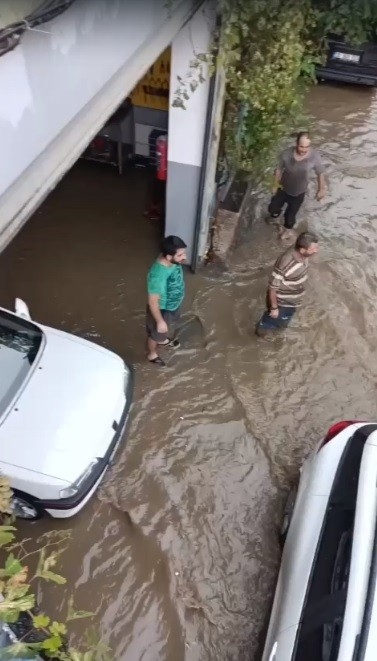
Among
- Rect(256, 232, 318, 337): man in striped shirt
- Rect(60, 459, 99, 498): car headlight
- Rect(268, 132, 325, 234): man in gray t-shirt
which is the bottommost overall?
Rect(60, 459, 99, 498): car headlight

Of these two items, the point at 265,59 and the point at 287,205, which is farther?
the point at 287,205

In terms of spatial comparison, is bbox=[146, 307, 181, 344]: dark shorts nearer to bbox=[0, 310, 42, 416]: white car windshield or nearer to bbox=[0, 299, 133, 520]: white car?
bbox=[0, 299, 133, 520]: white car

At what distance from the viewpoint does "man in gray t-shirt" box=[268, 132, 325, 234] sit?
21.1 ft

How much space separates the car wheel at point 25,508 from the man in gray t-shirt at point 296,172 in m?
4.27

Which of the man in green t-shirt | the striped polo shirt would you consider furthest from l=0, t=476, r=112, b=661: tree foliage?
the striped polo shirt

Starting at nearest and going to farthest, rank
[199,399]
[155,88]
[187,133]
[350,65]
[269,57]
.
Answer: [269,57], [187,133], [199,399], [155,88], [350,65]

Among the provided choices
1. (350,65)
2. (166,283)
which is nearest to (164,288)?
(166,283)

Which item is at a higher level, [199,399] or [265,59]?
[265,59]

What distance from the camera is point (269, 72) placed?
18.1ft

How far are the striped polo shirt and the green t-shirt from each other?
915 millimetres

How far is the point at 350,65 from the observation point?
1020 centimetres

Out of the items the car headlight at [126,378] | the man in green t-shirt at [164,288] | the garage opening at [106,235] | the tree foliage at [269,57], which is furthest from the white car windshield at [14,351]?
the tree foliage at [269,57]

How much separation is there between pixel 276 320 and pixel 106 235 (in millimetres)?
2593

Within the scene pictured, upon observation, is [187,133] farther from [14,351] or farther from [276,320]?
[14,351]
